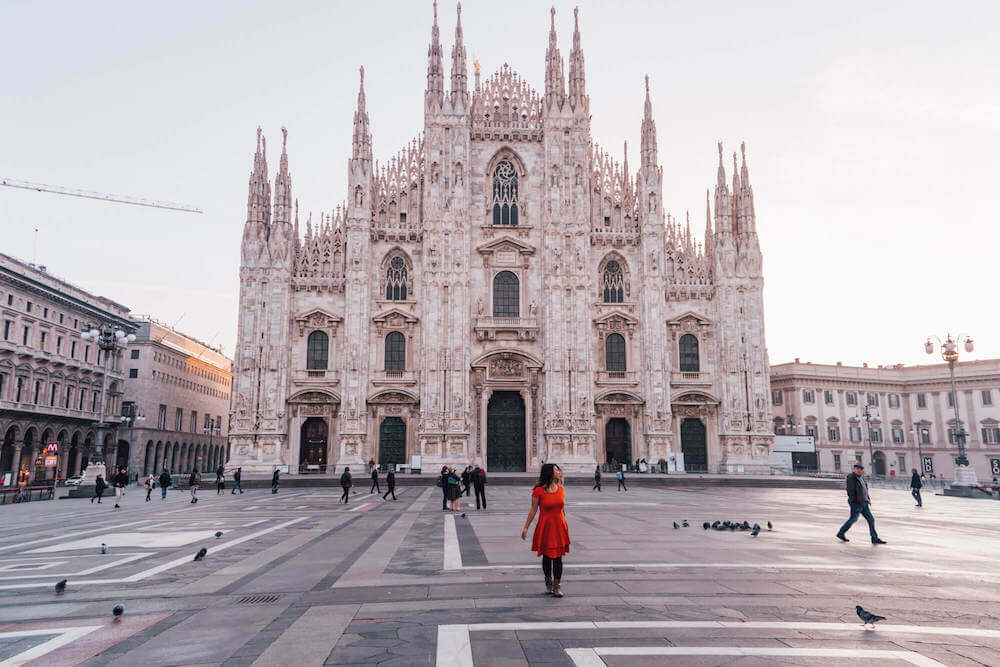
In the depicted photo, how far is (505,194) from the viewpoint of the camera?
48.4 m

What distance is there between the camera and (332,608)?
7.75 meters

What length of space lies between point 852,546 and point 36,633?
42.1 feet

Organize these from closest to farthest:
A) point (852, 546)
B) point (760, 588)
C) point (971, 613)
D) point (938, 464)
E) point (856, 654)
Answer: point (856, 654) < point (971, 613) < point (760, 588) < point (852, 546) < point (938, 464)

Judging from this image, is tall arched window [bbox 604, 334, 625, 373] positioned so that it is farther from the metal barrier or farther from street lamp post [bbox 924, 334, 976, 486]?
the metal barrier

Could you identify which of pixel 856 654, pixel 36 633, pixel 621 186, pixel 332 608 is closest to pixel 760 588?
pixel 856 654

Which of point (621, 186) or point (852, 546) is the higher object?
point (621, 186)

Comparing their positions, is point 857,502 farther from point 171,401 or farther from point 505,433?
point 171,401

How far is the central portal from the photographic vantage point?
45750 mm

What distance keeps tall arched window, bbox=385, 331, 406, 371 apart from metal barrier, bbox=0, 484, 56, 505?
1976 centimetres

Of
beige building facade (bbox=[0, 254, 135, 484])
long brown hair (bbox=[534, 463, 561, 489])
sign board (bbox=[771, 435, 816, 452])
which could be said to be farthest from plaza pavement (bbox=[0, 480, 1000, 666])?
beige building facade (bbox=[0, 254, 135, 484])

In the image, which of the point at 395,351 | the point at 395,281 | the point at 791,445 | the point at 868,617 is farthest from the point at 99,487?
the point at 791,445

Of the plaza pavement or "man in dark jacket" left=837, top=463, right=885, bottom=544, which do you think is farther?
"man in dark jacket" left=837, top=463, right=885, bottom=544

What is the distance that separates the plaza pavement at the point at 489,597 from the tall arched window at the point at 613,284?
1254 inches

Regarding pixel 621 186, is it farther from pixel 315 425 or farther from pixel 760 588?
pixel 760 588
